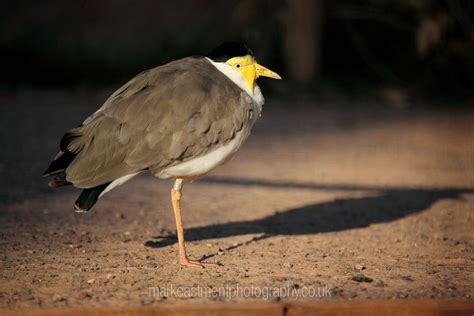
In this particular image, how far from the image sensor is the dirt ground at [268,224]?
4.06 m

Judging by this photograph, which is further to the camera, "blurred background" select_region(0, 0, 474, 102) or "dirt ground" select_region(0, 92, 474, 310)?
"blurred background" select_region(0, 0, 474, 102)

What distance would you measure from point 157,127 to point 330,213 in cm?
231

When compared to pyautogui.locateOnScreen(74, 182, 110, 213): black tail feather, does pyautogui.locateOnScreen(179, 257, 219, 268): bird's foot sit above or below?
below

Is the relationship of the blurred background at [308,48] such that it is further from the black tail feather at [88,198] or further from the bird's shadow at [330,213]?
the black tail feather at [88,198]

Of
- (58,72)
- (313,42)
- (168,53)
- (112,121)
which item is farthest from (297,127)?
(112,121)

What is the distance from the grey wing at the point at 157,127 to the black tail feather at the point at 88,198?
0.06 metres

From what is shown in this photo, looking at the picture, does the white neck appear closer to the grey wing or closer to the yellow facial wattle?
the yellow facial wattle

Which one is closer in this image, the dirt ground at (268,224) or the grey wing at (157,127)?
the dirt ground at (268,224)

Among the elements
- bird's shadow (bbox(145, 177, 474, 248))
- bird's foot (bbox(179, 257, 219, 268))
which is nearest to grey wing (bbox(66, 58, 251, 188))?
bird's foot (bbox(179, 257, 219, 268))

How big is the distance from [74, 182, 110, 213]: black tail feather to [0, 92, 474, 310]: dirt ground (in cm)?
37

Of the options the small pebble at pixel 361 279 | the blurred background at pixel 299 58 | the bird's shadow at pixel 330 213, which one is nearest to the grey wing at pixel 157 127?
the bird's shadow at pixel 330 213

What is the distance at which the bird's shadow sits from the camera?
559 cm

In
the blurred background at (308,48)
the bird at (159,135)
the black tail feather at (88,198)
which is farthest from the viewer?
the blurred background at (308,48)

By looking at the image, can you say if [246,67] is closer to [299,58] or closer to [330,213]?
[330,213]
